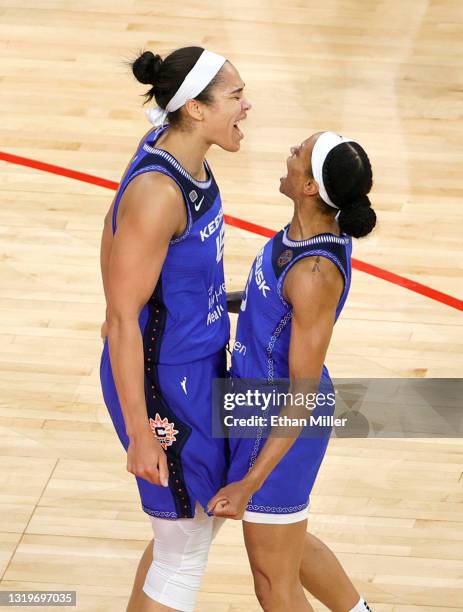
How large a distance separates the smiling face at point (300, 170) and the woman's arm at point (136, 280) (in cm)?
33

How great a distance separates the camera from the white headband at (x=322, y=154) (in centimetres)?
307

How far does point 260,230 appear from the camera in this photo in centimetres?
603

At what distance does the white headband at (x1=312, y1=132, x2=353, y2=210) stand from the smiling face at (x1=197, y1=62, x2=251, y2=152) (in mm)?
251

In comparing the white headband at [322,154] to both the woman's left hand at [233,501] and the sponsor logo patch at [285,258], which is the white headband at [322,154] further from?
the woman's left hand at [233,501]

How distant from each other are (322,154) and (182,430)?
0.89 meters

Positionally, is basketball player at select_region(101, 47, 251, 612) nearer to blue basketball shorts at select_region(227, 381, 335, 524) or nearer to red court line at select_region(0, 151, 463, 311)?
blue basketball shorts at select_region(227, 381, 335, 524)

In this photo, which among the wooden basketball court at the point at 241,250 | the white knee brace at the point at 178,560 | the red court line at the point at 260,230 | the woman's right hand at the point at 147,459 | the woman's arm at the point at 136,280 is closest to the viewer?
the woman's arm at the point at 136,280

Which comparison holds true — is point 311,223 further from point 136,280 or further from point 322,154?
point 136,280

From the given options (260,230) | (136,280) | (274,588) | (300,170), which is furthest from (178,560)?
(260,230)

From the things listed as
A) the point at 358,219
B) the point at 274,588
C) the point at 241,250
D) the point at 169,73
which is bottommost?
the point at 241,250

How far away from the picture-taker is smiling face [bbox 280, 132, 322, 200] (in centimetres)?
313

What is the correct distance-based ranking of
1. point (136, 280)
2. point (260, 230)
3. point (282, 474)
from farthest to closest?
point (260, 230) → point (282, 474) → point (136, 280)

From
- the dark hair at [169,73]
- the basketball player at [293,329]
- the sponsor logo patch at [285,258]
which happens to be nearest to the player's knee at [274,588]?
the basketball player at [293,329]

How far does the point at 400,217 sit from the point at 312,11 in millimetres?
2896
